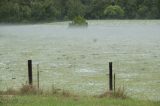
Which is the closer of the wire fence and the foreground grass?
the foreground grass

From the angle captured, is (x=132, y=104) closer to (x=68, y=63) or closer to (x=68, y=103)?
(x=68, y=103)

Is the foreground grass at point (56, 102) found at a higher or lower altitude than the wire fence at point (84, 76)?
higher

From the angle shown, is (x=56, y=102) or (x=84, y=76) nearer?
(x=56, y=102)

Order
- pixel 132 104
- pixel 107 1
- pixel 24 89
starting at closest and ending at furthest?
pixel 107 1 < pixel 132 104 < pixel 24 89

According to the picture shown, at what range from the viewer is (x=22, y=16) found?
66375mm

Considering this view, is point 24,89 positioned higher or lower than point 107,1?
lower

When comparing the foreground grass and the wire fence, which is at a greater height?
the foreground grass

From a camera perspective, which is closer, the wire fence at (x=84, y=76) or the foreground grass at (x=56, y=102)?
the foreground grass at (x=56, y=102)

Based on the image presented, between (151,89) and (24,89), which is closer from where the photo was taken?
(24,89)

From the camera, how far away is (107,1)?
6125 mm

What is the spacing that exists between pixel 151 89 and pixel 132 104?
3503 mm

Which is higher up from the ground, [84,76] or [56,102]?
[56,102]

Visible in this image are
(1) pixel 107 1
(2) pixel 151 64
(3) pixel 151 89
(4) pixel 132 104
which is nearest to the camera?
(1) pixel 107 1

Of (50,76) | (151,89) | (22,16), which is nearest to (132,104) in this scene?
(151,89)
